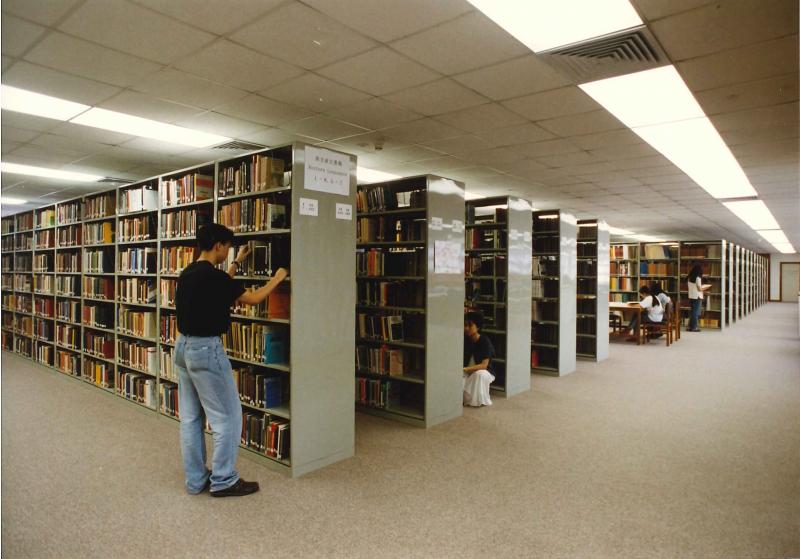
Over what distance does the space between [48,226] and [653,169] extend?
9.01m

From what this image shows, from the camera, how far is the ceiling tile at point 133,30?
9.69 feet

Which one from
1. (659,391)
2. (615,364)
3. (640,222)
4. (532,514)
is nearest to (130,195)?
(532,514)

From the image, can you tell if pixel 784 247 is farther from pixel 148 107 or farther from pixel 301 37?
pixel 148 107

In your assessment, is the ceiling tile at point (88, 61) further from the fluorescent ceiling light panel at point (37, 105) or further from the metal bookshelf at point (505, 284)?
the metal bookshelf at point (505, 284)

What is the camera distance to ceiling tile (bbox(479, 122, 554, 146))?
534 cm

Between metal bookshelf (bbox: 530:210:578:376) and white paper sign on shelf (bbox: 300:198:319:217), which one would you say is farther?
metal bookshelf (bbox: 530:210:578:376)

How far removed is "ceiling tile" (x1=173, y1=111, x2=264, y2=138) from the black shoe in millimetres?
3419

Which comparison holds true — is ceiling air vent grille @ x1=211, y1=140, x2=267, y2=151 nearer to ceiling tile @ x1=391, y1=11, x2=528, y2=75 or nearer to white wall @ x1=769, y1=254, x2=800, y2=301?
ceiling tile @ x1=391, y1=11, x2=528, y2=75

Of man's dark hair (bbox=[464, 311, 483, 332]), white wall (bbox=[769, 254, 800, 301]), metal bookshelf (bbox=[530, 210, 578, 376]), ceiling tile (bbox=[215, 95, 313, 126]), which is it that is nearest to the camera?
ceiling tile (bbox=[215, 95, 313, 126])

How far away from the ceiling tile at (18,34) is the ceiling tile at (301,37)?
4.12 feet

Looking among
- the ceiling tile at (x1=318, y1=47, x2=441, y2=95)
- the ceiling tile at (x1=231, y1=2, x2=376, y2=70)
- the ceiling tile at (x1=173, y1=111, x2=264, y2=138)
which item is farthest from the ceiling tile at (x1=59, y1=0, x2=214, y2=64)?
the ceiling tile at (x1=173, y1=111, x2=264, y2=138)

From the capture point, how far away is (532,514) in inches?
120

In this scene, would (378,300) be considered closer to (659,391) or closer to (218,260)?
(218,260)

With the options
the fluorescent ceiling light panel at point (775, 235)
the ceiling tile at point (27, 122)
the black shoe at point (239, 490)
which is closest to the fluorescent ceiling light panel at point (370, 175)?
the ceiling tile at point (27, 122)
